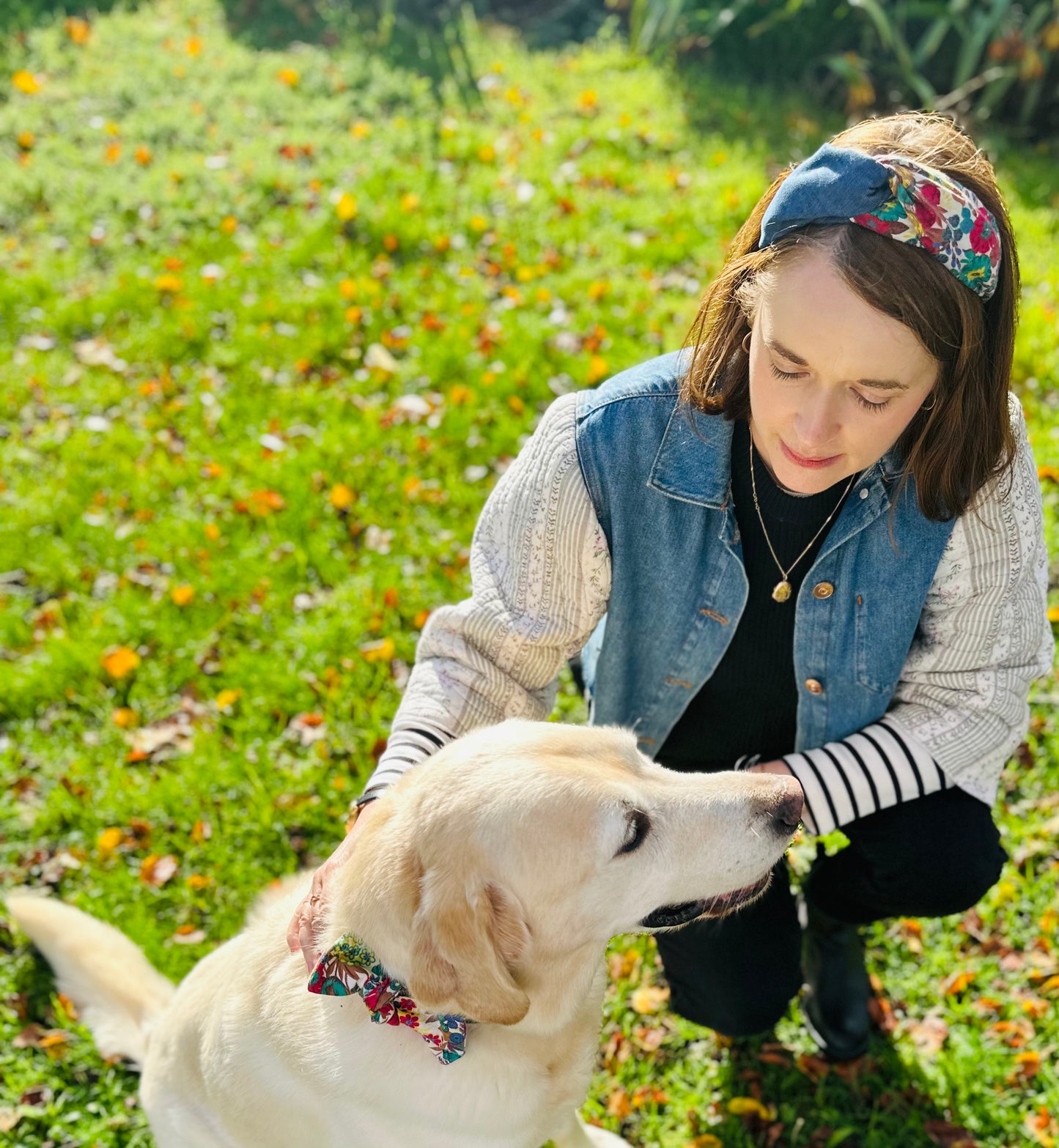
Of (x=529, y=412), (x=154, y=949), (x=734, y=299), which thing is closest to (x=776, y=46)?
(x=529, y=412)

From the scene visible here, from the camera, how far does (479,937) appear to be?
1.74m

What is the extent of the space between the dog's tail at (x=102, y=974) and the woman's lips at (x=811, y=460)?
2.17 m

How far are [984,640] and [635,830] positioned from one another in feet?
3.17

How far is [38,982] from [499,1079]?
1749 millimetres

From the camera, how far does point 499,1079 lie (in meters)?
2.00

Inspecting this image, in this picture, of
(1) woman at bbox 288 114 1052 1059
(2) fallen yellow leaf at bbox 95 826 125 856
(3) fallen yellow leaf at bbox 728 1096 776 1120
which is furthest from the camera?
(2) fallen yellow leaf at bbox 95 826 125 856

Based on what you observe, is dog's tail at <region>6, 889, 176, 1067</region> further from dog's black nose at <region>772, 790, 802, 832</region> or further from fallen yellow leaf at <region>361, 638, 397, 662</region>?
dog's black nose at <region>772, 790, 802, 832</region>

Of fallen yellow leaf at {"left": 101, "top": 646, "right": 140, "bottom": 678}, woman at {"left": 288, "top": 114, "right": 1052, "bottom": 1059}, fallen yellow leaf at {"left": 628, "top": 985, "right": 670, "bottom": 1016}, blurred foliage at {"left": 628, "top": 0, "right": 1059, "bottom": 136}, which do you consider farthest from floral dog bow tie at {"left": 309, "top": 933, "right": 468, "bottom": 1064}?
blurred foliage at {"left": 628, "top": 0, "right": 1059, "bottom": 136}

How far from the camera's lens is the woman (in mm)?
1953

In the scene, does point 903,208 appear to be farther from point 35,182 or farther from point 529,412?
point 35,182

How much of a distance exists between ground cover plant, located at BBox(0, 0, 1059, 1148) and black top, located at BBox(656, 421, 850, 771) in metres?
0.76

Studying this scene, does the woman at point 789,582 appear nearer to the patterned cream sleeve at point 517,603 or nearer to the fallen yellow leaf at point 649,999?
the patterned cream sleeve at point 517,603

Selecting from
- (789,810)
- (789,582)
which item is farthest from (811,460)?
(789,810)

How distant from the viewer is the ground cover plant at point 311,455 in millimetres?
2768
